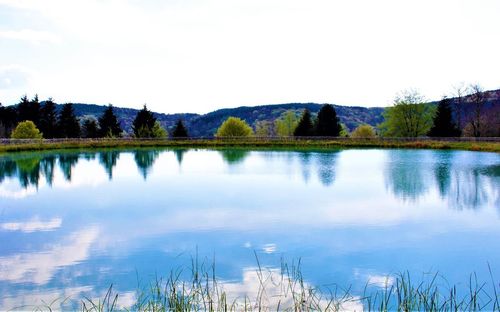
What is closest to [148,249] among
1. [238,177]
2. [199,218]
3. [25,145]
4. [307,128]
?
[199,218]

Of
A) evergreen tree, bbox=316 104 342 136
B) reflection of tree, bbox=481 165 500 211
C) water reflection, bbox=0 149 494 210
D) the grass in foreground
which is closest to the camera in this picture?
the grass in foreground

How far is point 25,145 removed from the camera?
42.4m

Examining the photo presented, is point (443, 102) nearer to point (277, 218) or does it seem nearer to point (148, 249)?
point (277, 218)

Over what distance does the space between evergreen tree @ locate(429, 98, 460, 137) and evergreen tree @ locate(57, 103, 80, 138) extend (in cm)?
4707

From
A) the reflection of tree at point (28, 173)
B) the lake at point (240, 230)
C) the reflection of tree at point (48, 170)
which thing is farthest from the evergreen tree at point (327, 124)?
the lake at point (240, 230)

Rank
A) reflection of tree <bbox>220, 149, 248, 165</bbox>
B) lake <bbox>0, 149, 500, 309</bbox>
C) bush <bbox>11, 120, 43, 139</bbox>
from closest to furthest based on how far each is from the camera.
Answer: lake <bbox>0, 149, 500, 309</bbox> < reflection of tree <bbox>220, 149, 248, 165</bbox> < bush <bbox>11, 120, 43, 139</bbox>

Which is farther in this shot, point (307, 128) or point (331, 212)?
point (307, 128)

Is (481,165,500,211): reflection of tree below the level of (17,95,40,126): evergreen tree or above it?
below

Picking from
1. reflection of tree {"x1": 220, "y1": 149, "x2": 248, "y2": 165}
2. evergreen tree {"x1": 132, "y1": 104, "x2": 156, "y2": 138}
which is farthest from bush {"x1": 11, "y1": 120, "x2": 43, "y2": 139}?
reflection of tree {"x1": 220, "y1": 149, "x2": 248, "y2": 165}

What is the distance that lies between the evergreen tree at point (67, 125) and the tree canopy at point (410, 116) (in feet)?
143

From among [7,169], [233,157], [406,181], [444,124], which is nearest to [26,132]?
[233,157]

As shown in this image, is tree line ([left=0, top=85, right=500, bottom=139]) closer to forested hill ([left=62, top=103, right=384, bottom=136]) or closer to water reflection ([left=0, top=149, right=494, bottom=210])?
water reflection ([left=0, top=149, right=494, bottom=210])

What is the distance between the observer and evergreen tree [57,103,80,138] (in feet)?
217

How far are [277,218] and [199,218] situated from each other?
1984 mm
